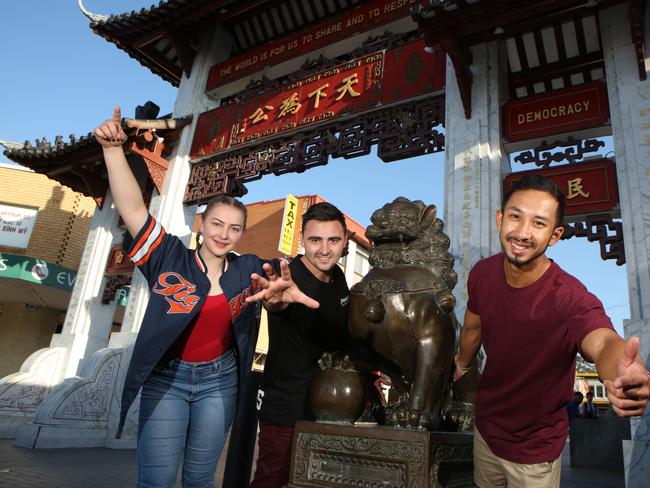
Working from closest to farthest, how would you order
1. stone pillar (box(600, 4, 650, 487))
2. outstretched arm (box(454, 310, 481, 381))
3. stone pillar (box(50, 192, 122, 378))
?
outstretched arm (box(454, 310, 481, 381)), stone pillar (box(600, 4, 650, 487)), stone pillar (box(50, 192, 122, 378))

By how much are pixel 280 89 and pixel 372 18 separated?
162cm

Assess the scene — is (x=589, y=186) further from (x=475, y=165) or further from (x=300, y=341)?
(x=300, y=341)

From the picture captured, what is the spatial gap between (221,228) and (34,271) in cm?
987

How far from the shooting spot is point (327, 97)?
633 cm

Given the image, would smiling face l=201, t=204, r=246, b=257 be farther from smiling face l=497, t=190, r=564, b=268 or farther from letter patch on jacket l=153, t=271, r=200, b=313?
smiling face l=497, t=190, r=564, b=268

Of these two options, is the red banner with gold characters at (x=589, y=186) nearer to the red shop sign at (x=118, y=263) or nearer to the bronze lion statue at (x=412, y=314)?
the bronze lion statue at (x=412, y=314)

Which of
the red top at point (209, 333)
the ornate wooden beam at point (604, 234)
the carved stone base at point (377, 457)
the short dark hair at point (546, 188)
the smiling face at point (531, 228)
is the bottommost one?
the carved stone base at point (377, 457)

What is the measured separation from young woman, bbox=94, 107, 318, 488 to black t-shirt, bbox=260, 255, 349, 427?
0.27 meters

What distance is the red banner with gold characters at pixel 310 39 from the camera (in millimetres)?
6332

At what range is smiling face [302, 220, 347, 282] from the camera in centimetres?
197

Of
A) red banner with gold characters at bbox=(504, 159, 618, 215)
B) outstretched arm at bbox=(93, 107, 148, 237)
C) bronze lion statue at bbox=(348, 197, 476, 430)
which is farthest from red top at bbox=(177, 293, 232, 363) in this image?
red banner with gold characters at bbox=(504, 159, 618, 215)

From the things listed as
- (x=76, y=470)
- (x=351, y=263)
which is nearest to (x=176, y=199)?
(x=76, y=470)

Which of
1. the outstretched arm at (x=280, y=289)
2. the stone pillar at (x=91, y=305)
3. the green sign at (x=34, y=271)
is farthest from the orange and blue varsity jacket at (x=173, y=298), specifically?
the green sign at (x=34, y=271)

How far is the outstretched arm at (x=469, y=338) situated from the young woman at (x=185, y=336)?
514mm
